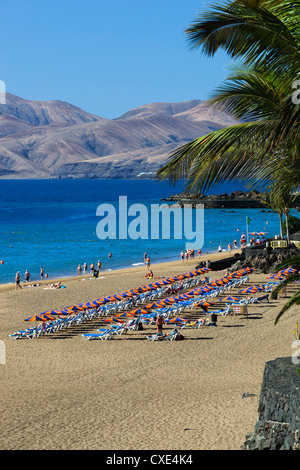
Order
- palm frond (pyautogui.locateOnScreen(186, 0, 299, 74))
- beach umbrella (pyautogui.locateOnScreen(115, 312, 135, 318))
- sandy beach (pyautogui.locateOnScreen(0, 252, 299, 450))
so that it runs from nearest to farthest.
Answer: palm frond (pyautogui.locateOnScreen(186, 0, 299, 74)), sandy beach (pyautogui.locateOnScreen(0, 252, 299, 450)), beach umbrella (pyautogui.locateOnScreen(115, 312, 135, 318))

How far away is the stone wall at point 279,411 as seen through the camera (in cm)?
791

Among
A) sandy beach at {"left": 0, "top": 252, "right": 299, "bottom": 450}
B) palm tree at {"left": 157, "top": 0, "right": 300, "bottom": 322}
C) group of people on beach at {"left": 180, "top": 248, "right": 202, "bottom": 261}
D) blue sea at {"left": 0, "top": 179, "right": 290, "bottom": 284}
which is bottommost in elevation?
sandy beach at {"left": 0, "top": 252, "right": 299, "bottom": 450}

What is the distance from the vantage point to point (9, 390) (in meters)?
14.9

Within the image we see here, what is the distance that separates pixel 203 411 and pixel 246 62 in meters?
8.93

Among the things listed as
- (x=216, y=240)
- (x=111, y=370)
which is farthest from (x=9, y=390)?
(x=216, y=240)

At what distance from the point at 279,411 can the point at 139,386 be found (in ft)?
21.6

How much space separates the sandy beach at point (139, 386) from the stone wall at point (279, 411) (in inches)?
37.9

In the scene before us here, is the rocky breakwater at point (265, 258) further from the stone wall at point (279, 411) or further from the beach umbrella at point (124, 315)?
the stone wall at point (279, 411)

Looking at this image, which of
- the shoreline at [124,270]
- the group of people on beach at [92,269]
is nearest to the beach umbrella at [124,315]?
the shoreline at [124,270]

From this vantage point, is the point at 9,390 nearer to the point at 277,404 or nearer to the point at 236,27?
the point at 277,404

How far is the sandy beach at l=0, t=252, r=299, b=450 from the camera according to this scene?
1102cm

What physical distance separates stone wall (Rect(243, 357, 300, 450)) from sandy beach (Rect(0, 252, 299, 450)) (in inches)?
37.9

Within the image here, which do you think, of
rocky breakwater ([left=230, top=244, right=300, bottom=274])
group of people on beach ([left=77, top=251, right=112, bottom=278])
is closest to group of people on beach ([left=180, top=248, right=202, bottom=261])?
group of people on beach ([left=77, top=251, right=112, bottom=278])

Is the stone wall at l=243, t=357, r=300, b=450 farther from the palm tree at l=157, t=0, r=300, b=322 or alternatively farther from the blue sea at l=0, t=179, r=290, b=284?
the blue sea at l=0, t=179, r=290, b=284
